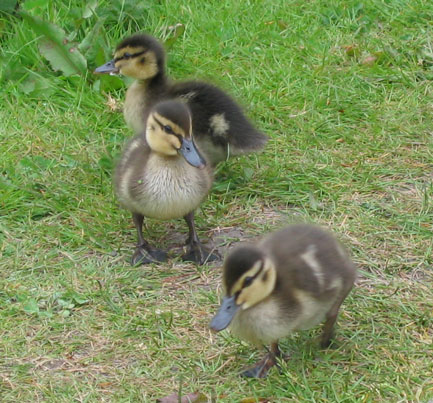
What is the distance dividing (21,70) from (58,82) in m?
0.24

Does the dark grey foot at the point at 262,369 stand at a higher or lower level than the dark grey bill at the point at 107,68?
lower

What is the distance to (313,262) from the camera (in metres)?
2.91

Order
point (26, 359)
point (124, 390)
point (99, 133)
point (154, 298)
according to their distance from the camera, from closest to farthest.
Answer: point (124, 390)
point (26, 359)
point (154, 298)
point (99, 133)

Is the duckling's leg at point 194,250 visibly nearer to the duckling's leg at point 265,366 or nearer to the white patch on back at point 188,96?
the white patch on back at point 188,96

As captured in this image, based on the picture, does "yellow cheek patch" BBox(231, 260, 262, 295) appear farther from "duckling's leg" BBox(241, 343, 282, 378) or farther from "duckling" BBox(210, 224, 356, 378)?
"duckling's leg" BBox(241, 343, 282, 378)

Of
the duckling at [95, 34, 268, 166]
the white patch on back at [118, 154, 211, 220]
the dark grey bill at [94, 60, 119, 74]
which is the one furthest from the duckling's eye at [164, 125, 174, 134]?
the dark grey bill at [94, 60, 119, 74]

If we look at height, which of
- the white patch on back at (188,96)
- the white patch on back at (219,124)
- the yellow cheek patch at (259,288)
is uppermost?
the yellow cheek patch at (259,288)

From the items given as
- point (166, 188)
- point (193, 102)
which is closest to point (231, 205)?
point (193, 102)

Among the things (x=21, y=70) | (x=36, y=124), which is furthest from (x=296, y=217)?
(x=21, y=70)

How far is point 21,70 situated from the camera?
4.95 m

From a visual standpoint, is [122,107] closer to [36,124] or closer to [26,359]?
[36,124]

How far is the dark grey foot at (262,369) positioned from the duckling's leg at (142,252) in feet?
2.86

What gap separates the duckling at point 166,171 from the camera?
350cm

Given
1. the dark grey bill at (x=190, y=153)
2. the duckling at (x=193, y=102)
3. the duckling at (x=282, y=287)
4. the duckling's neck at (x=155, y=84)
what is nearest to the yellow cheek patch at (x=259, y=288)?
the duckling at (x=282, y=287)
